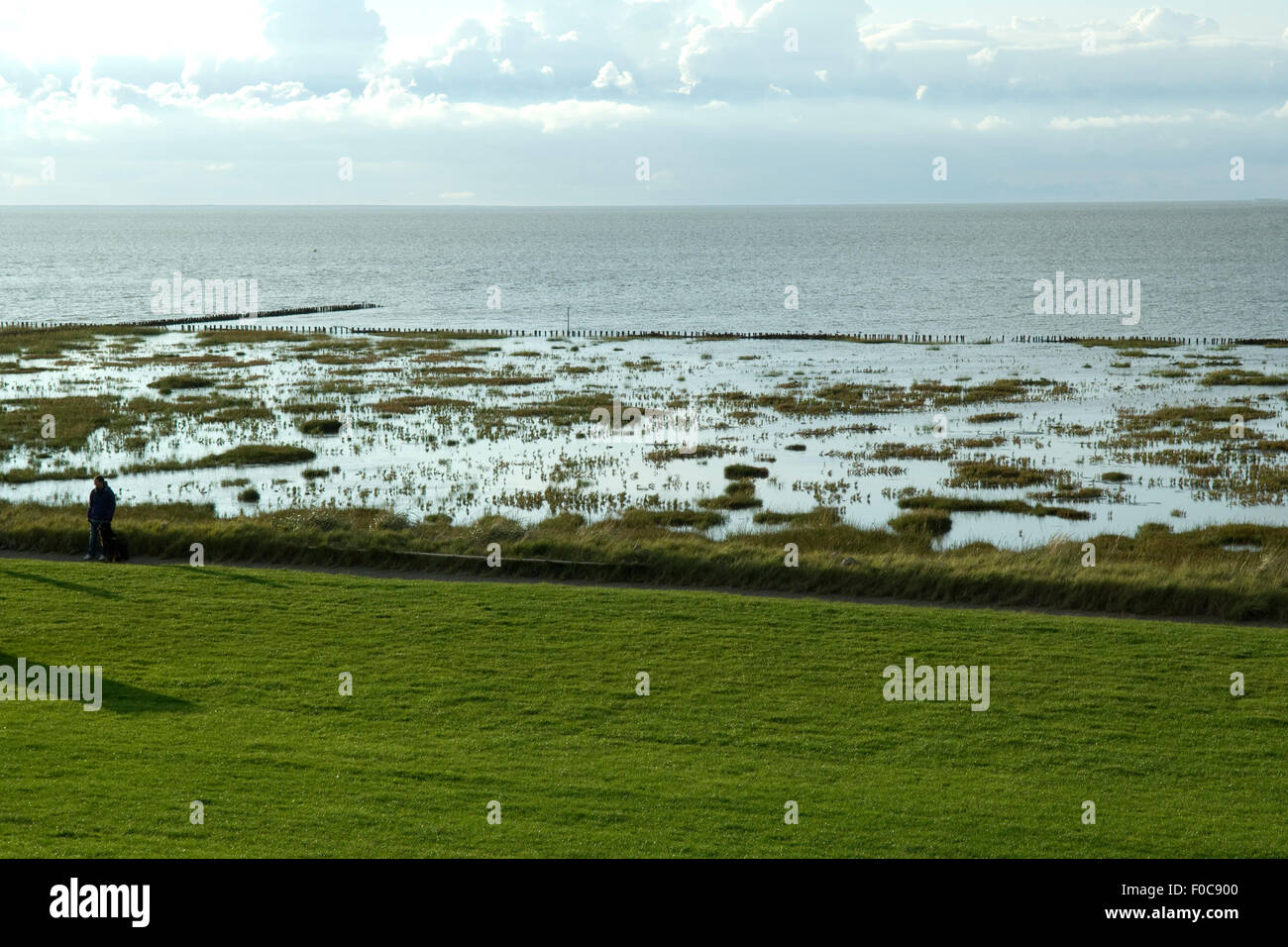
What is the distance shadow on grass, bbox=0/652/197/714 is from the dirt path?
11.0 meters

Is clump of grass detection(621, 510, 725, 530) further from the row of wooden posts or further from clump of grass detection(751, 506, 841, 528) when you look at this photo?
the row of wooden posts

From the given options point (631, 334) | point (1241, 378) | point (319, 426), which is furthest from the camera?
point (631, 334)

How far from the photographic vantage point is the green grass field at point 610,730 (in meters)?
14.7

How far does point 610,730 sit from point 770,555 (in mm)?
16220

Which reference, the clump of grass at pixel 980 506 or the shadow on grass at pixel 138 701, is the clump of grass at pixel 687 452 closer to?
the clump of grass at pixel 980 506

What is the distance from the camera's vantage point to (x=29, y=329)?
407ft

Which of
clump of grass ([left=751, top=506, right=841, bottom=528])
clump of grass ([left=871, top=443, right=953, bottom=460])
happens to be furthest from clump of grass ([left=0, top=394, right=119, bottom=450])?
clump of grass ([left=871, top=443, right=953, bottom=460])

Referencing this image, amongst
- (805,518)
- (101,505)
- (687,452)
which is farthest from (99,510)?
(687,452)

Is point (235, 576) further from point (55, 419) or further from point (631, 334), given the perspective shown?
point (631, 334)

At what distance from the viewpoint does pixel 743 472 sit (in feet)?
185

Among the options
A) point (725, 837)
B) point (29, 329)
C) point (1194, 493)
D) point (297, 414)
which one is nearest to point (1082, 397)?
point (1194, 493)

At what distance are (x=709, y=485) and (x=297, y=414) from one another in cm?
3010

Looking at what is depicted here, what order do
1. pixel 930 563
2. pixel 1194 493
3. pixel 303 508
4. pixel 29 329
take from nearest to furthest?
pixel 930 563 < pixel 303 508 < pixel 1194 493 < pixel 29 329
